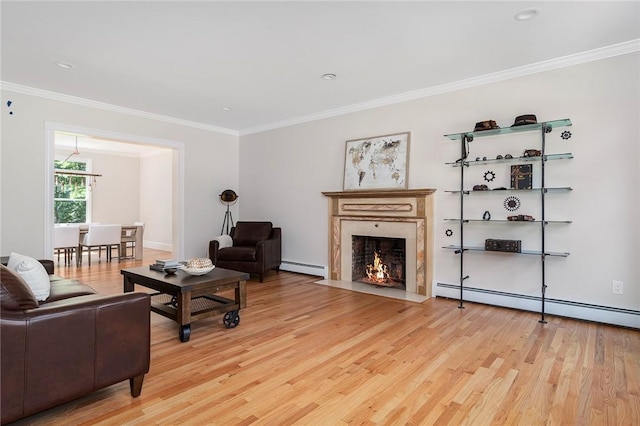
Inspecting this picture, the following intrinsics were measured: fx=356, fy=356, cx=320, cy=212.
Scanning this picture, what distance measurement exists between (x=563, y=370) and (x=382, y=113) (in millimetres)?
3565

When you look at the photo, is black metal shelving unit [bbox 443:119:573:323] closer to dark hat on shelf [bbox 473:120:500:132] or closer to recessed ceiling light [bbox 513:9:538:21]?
dark hat on shelf [bbox 473:120:500:132]

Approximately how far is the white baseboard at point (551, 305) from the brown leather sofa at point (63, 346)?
3.39 meters

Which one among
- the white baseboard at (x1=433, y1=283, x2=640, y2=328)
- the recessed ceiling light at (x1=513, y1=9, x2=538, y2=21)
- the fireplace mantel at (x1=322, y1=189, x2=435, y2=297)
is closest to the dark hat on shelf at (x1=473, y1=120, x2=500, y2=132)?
the fireplace mantel at (x1=322, y1=189, x2=435, y2=297)

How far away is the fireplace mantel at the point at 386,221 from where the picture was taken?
4383 millimetres

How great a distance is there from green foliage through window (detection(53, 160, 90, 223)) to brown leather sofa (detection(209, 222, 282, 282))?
17.4 feet

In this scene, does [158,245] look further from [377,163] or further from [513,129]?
[513,129]

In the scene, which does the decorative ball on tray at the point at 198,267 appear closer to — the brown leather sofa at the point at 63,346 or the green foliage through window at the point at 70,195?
the brown leather sofa at the point at 63,346

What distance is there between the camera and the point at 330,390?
213cm

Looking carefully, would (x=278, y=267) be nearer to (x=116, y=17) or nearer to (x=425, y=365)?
(x=425, y=365)

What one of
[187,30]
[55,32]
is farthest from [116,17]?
[55,32]

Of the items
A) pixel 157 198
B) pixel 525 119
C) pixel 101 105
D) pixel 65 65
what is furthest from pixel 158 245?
pixel 525 119

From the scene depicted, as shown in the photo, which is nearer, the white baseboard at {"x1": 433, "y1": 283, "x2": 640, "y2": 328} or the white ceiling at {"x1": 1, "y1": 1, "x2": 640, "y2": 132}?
the white ceiling at {"x1": 1, "y1": 1, "x2": 640, "y2": 132}

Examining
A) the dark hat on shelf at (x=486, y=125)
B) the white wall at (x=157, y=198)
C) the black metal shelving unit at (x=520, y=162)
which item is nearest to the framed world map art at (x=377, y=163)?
the black metal shelving unit at (x=520, y=162)

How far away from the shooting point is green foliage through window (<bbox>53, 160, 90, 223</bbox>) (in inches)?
333
